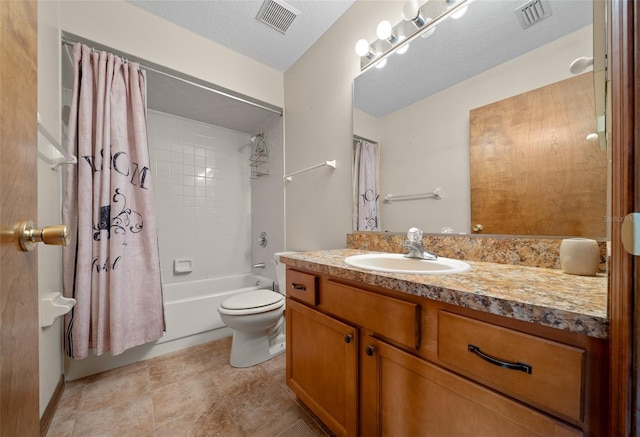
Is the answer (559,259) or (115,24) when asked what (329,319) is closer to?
(559,259)

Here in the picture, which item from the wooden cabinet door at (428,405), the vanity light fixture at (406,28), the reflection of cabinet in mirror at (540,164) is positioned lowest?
the wooden cabinet door at (428,405)

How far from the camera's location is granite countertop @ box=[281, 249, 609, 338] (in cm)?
41

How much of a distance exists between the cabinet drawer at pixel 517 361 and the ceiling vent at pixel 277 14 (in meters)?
1.97

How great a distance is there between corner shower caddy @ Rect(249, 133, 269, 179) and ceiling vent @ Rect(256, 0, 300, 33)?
3.55 ft

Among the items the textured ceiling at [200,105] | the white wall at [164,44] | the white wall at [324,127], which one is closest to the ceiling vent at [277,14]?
the white wall at [324,127]

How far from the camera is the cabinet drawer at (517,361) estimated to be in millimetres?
414

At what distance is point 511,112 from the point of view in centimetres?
90

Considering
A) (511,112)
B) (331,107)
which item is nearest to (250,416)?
(511,112)

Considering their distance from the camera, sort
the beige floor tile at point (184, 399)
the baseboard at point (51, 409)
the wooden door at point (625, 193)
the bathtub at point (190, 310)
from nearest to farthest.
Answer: the wooden door at point (625, 193) → the baseboard at point (51, 409) → the beige floor tile at point (184, 399) → the bathtub at point (190, 310)

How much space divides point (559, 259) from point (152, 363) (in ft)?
7.66

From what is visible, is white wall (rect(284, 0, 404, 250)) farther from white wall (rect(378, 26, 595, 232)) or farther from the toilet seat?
the toilet seat

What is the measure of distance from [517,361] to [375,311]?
14.1 inches

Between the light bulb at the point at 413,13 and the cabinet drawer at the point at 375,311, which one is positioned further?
the light bulb at the point at 413,13

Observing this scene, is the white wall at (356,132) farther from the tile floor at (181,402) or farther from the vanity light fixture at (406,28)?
the tile floor at (181,402)
